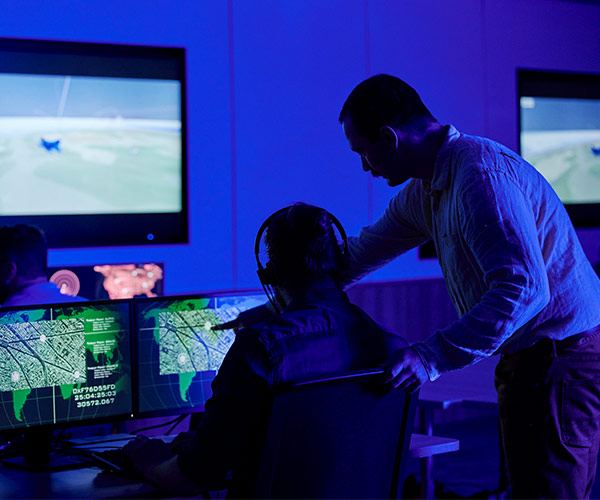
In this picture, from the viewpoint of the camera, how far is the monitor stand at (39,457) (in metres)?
2.21

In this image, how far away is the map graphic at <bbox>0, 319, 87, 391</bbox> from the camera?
2.17 m

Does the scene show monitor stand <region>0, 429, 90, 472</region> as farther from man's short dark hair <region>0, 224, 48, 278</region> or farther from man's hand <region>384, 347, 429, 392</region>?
man's short dark hair <region>0, 224, 48, 278</region>

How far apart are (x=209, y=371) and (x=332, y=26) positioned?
305 centimetres

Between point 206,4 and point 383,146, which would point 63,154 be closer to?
point 206,4

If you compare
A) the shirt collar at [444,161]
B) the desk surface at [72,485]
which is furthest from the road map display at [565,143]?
the desk surface at [72,485]

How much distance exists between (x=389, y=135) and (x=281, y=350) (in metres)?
0.69

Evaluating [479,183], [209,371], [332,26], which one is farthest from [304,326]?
[332,26]

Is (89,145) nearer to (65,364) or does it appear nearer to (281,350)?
(65,364)

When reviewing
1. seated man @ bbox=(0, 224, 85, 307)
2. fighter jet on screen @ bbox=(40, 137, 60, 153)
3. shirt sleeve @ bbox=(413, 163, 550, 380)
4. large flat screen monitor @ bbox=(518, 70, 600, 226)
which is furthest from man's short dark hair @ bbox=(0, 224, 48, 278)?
large flat screen monitor @ bbox=(518, 70, 600, 226)

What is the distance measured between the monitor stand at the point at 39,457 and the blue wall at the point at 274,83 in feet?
6.79

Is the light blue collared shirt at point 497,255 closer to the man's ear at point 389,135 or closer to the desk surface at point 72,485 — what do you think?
the man's ear at point 389,135

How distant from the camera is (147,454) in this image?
203 centimetres

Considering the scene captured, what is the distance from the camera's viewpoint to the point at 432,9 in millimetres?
5359

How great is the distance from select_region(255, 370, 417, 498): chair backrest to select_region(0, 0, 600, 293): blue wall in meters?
2.86
